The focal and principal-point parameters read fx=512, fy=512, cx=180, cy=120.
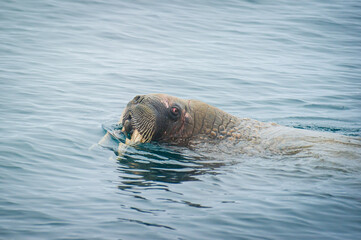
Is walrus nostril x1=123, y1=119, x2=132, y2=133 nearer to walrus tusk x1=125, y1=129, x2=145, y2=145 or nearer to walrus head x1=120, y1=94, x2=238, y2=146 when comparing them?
walrus head x1=120, y1=94, x2=238, y2=146

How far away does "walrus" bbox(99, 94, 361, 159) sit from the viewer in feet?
29.6

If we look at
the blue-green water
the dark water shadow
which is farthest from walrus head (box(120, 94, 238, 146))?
the blue-green water

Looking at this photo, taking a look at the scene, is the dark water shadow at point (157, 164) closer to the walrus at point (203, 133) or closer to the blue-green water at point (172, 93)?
the blue-green water at point (172, 93)

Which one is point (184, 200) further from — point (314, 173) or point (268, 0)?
point (268, 0)

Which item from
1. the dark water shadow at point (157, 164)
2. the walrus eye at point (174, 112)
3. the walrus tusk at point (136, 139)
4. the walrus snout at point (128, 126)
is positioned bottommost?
the dark water shadow at point (157, 164)

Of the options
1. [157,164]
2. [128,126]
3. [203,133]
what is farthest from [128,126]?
[203,133]

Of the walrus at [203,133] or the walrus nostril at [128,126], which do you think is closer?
the walrus at [203,133]

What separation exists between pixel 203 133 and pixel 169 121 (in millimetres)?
676

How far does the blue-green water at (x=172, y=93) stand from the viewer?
6160mm

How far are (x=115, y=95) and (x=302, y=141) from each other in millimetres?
6229

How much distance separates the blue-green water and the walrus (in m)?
0.34

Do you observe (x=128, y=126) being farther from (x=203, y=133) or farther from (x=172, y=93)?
(x=172, y=93)

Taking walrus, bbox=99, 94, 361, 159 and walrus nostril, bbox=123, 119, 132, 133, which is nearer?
walrus, bbox=99, 94, 361, 159

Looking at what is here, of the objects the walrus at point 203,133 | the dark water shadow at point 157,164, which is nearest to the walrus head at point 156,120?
the walrus at point 203,133
